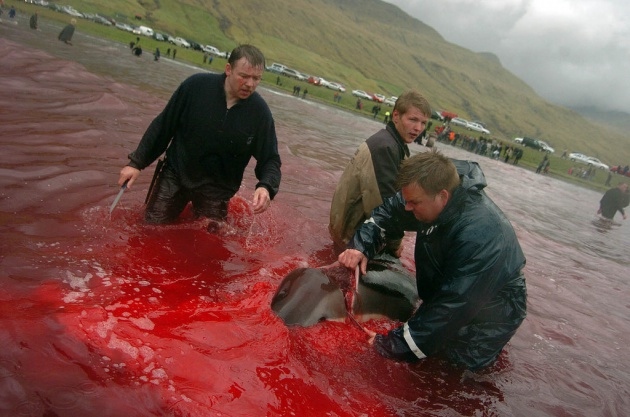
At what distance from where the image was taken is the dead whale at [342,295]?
4004mm

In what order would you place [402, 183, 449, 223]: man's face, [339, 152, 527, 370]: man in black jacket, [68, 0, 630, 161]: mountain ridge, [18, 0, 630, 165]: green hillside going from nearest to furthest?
[339, 152, 527, 370]: man in black jacket → [402, 183, 449, 223]: man's face → [18, 0, 630, 165]: green hillside → [68, 0, 630, 161]: mountain ridge

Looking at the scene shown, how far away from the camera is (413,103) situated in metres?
4.60

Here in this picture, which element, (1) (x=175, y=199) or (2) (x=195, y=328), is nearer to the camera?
(2) (x=195, y=328)

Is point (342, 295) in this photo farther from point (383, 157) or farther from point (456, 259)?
point (383, 157)

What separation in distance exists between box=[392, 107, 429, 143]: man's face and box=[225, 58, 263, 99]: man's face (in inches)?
56.9

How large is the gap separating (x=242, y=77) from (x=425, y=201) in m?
2.08

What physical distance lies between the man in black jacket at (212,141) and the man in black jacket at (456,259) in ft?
5.58

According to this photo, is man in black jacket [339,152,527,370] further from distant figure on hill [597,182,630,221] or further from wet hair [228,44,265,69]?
distant figure on hill [597,182,630,221]

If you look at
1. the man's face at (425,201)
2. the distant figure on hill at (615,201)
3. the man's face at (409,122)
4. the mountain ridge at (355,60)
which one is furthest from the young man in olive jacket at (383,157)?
the mountain ridge at (355,60)

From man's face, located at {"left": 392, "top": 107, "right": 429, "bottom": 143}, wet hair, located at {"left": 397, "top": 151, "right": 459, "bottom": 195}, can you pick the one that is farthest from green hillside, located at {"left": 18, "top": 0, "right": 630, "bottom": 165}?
wet hair, located at {"left": 397, "top": 151, "right": 459, "bottom": 195}

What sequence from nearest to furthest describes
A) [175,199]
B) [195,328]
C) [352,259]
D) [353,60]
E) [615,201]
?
[195,328] < [352,259] < [175,199] < [615,201] < [353,60]

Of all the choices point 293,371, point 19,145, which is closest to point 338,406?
point 293,371

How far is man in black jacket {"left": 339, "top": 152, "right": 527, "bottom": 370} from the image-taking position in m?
3.28

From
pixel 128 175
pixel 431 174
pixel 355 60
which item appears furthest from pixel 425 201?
pixel 355 60
